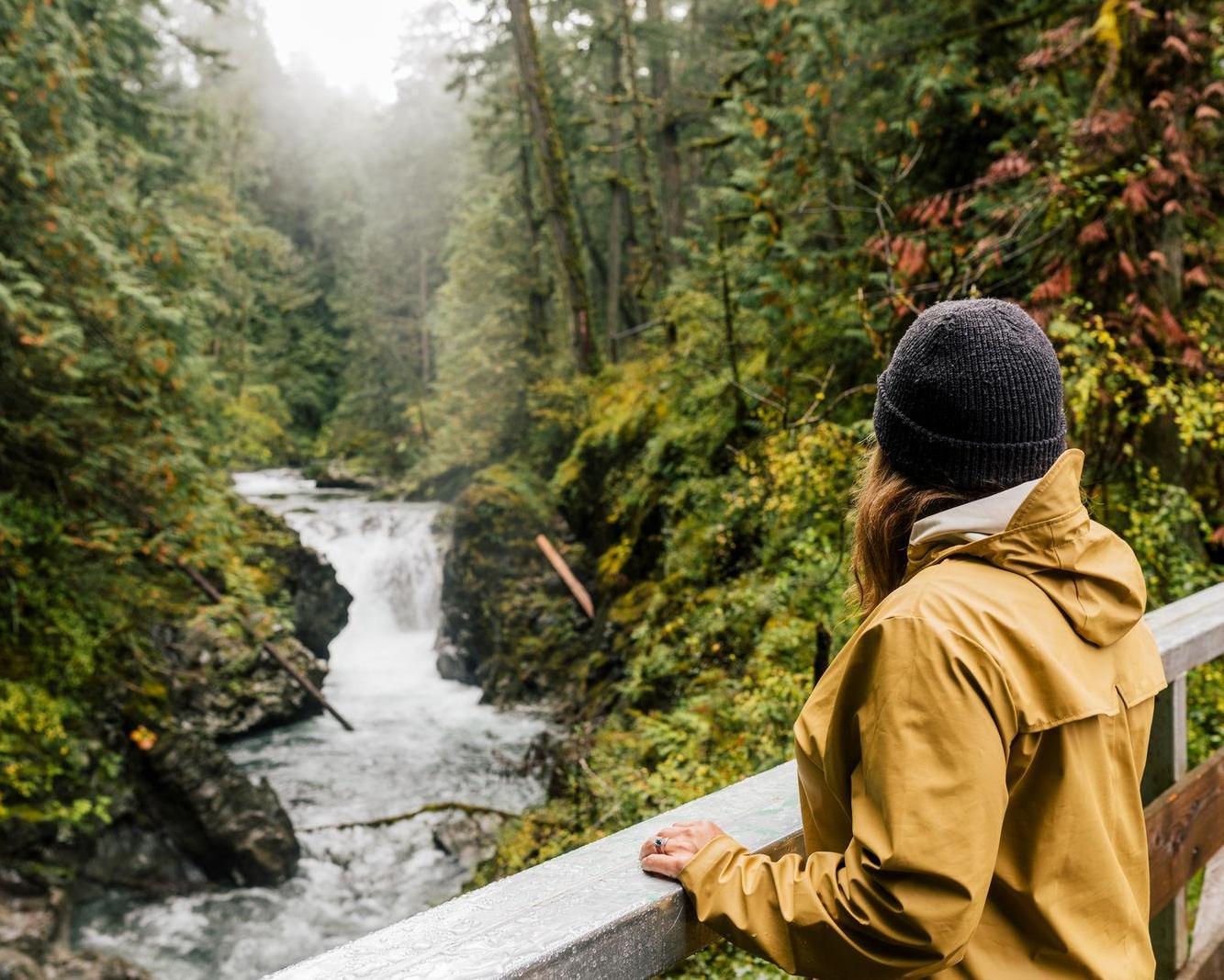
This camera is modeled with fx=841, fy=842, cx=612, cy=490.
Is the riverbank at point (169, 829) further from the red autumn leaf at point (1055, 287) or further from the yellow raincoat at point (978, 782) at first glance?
the red autumn leaf at point (1055, 287)

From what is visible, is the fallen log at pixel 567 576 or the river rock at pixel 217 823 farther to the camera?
the fallen log at pixel 567 576

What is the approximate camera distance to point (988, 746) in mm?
1044

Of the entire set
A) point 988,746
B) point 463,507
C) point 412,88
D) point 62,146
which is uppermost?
point 412,88

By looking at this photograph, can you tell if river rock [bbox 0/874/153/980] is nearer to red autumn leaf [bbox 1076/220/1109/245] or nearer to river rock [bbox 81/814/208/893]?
river rock [bbox 81/814/208/893]

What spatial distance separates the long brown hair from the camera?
4.32 feet

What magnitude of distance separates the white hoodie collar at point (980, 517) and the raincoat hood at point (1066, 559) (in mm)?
23

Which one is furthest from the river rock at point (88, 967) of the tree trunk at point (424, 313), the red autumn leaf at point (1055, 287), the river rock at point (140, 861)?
the tree trunk at point (424, 313)

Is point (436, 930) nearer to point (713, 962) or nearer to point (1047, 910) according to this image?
point (1047, 910)

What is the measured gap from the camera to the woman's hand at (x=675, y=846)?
1135mm

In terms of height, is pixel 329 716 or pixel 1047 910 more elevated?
pixel 1047 910

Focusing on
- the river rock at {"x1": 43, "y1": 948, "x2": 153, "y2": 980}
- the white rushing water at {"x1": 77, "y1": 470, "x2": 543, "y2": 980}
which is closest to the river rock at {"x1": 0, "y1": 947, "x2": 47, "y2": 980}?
the river rock at {"x1": 43, "y1": 948, "x2": 153, "y2": 980}

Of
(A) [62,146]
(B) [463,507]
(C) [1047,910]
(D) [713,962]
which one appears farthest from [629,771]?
(B) [463,507]

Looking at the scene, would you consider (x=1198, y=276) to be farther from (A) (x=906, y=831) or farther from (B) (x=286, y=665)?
(B) (x=286, y=665)

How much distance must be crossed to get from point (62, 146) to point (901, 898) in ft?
31.1
